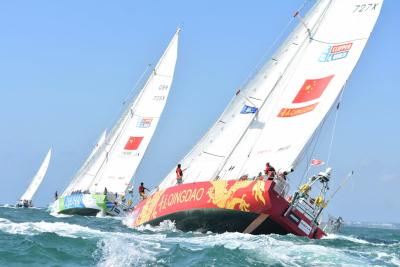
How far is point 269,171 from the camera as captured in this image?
68.6ft

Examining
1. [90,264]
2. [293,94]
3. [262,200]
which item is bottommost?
[90,264]

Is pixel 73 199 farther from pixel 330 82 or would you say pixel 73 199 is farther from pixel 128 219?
pixel 330 82

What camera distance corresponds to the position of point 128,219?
29172 millimetres

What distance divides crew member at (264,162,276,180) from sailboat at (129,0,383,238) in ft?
0.11

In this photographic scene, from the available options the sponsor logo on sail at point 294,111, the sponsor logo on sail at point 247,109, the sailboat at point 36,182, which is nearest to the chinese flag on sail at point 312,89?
the sponsor logo on sail at point 294,111

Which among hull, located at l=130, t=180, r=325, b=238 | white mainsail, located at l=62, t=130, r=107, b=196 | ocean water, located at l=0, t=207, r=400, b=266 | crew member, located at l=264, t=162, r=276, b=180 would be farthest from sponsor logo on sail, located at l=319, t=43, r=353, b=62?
white mainsail, located at l=62, t=130, r=107, b=196

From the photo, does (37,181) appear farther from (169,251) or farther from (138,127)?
(169,251)

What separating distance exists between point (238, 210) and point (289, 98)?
13.8 ft

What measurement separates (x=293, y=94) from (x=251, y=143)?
6.98 ft

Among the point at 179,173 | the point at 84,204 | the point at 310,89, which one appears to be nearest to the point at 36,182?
the point at 84,204

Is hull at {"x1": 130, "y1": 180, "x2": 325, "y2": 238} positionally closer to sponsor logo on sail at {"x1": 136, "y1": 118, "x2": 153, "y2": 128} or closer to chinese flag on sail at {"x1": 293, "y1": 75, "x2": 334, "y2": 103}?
chinese flag on sail at {"x1": 293, "y1": 75, "x2": 334, "y2": 103}

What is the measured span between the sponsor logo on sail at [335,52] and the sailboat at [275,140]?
1.3 inches

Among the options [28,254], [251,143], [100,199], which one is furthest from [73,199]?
A: [28,254]

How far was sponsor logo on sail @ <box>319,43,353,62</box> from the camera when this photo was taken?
22344mm
